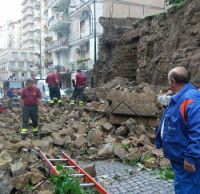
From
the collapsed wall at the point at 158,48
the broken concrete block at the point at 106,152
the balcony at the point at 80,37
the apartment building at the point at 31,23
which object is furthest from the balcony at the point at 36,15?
the broken concrete block at the point at 106,152

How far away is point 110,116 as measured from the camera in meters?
12.4

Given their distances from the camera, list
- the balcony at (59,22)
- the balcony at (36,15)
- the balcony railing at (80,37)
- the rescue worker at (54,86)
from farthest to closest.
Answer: the balcony at (36,15), the balcony at (59,22), the balcony railing at (80,37), the rescue worker at (54,86)

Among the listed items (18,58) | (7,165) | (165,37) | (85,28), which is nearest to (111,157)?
(7,165)

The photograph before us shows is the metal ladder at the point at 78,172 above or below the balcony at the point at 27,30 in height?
below

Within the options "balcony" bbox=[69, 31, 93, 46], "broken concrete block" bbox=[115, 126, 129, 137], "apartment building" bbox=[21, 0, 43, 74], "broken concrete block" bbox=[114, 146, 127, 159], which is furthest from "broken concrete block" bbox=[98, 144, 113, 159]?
"apartment building" bbox=[21, 0, 43, 74]

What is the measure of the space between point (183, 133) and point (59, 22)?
1859 inches

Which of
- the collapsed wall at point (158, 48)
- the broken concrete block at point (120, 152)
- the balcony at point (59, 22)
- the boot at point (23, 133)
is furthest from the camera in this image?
the balcony at point (59, 22)

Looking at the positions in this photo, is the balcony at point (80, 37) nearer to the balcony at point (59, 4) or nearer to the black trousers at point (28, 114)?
the balcony at point (59, 4)

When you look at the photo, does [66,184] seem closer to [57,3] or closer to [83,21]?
[83,21]

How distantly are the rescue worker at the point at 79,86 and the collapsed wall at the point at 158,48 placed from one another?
3.00 meters

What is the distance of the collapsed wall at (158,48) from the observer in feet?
46.4

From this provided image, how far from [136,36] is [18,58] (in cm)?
8049

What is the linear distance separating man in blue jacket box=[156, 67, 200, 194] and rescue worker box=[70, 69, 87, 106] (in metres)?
14.0

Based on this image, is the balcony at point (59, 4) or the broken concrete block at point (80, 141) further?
the balcony at point (59, 4)
